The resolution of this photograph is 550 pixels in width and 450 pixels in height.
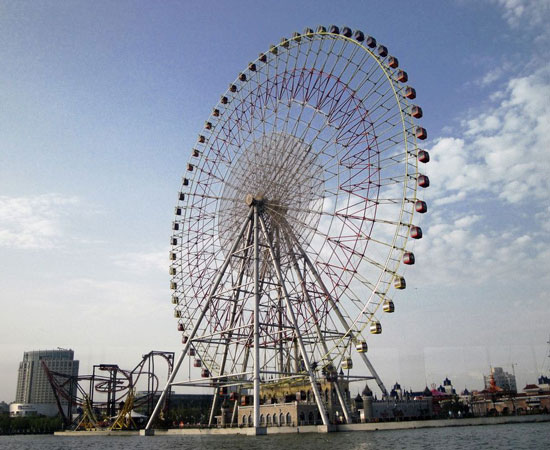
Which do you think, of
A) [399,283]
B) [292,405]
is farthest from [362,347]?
[292,405]

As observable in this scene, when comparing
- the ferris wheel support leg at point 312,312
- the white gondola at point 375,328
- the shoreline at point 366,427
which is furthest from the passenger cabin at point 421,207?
the shoreline at point 366,427

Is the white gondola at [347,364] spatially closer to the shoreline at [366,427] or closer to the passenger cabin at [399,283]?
the shoreline at [366,427]

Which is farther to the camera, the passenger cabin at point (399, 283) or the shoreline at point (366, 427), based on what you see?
the shoreline at point (366, 427)

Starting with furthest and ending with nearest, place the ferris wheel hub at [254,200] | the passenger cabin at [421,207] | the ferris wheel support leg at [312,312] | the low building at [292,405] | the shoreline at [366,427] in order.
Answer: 1. the ferris wheel hub at [254,200]
2. the low building at [292,405]
3. the ferris wheel support leg at [312,312]
4. the shoreline at [366,427]
5. the passenger cabin at [421,207]

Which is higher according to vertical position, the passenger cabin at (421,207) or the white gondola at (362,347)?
the passenger cabin at (421,207)

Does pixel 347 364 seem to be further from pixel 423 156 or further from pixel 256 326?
pixel 423 156

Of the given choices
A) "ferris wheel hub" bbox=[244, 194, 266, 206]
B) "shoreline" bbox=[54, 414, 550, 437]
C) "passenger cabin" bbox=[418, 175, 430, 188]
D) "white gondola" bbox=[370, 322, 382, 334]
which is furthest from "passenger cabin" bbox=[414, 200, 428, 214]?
"shoreline" bbox=[54, 414, 550, 437]

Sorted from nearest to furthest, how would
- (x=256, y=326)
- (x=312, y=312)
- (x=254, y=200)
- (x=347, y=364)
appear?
1. (x=347, y=364)
2. (x=256, y=326)
3. (x=312, y=312)
4. (x=254, y=200)

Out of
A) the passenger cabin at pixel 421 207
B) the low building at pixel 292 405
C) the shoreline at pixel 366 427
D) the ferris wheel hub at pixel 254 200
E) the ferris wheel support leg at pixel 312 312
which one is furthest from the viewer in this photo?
the ferris wheel hub at pixel 254 200

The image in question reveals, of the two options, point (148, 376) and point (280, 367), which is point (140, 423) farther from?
point (280, 367)

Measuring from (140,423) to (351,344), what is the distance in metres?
60.5

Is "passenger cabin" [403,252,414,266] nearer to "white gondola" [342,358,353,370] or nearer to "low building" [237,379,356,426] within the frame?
"white gondola" [342,358,353,370]

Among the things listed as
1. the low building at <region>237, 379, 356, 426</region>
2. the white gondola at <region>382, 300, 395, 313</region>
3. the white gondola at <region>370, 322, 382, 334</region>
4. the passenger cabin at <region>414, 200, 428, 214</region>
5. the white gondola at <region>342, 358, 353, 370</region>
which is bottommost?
the low building at <region>237, 379, 356, 426</region>

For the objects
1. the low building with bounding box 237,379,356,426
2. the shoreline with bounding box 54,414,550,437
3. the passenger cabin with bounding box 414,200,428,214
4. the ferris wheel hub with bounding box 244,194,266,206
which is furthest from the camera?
the ferris wheel hub with bounding box 244,194,266,206
